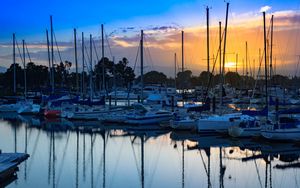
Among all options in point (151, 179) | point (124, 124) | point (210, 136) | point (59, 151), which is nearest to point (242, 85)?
point (124, 124)

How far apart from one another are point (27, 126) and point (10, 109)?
19762 mm

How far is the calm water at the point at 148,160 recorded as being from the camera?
1944 cm

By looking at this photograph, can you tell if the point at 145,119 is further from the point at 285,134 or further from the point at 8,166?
the point at 8,166

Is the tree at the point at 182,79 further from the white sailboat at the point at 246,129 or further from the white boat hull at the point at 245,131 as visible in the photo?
the white boat hull at the point at 245,131

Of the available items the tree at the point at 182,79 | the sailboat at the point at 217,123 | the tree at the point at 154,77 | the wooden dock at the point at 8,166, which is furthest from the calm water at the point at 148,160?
the tree at the point at 154,77

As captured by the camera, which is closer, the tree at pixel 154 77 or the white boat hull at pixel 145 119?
the white boat hull at pixel 145 119

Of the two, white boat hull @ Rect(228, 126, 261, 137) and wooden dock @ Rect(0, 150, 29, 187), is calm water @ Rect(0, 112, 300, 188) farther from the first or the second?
white boat hull @ Rect(228, 126, 261, 137)

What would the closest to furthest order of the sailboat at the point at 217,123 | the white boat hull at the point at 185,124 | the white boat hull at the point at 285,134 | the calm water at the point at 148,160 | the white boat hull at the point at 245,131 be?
the calm water at the point at 148,160
the white boat hull at the point at 285,134
the white boat hull at the point at 245,131
the sailboat at the point at 217,123
the white boat hull at the point at 185,124

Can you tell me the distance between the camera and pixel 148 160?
24422mm

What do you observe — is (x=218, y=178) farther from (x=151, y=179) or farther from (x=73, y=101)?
(x=73, y=101)

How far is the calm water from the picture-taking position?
63.8 feet

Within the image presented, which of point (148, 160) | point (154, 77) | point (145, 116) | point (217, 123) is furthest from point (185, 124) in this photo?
point (154, 77)

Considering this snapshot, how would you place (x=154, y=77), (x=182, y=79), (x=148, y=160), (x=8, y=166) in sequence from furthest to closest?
(x=154, y=77)
(x=182, y=79)
(x=148, y=160)
(x=8, y=166)

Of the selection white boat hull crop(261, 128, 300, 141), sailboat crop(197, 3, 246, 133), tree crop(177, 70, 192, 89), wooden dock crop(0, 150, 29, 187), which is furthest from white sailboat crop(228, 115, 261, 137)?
tree crop(177, 70, 192, 89)
